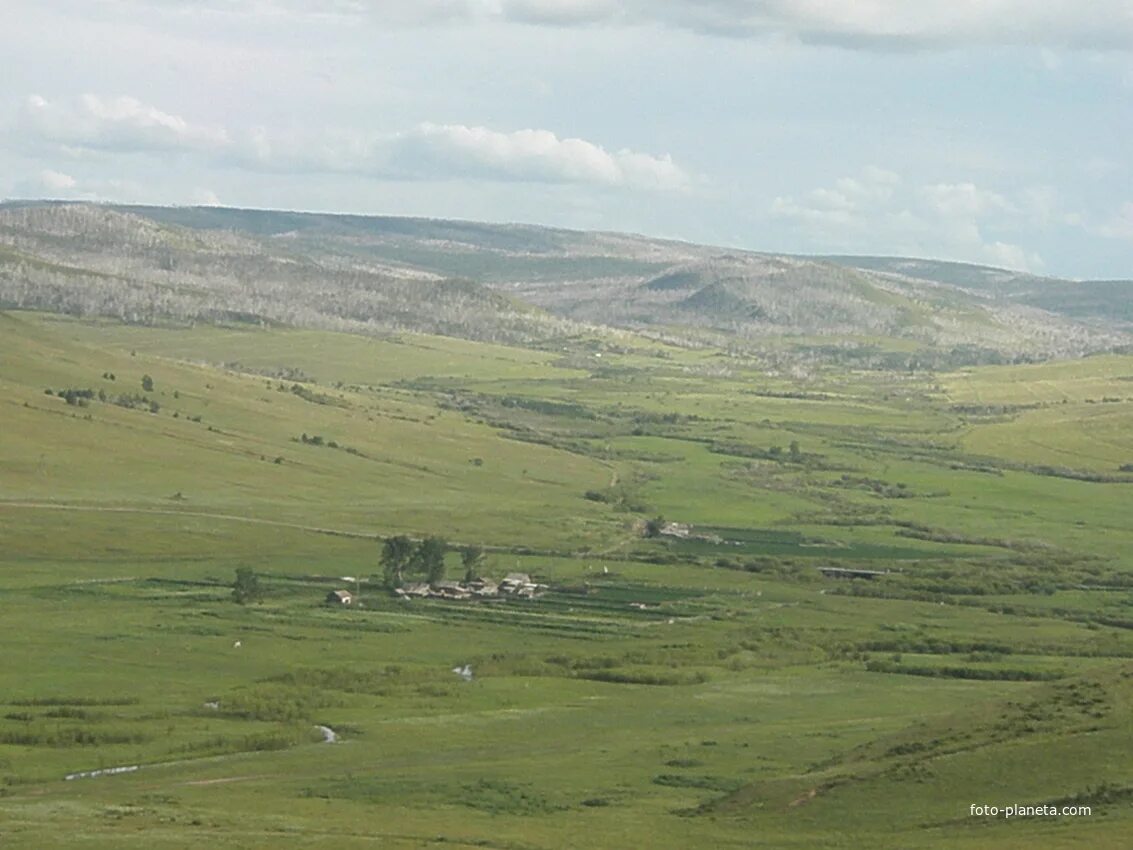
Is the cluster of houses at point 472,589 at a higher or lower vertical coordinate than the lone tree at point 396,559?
lower

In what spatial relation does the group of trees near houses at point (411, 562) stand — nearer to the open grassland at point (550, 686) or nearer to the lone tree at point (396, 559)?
the lone tree at point (396, 559)

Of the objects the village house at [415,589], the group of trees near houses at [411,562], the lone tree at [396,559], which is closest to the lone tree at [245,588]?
the village house at [415,589]

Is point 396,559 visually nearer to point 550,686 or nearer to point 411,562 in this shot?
point 411,562

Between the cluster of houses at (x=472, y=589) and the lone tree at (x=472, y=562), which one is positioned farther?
the lone tree at (x=472, y=562)

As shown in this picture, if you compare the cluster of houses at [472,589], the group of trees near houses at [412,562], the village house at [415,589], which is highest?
the group of trees near houses at [412,562]

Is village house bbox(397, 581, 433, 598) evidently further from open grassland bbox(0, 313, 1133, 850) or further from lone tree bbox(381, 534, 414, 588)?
open grassland bbox(0, 313, 1133, 850)

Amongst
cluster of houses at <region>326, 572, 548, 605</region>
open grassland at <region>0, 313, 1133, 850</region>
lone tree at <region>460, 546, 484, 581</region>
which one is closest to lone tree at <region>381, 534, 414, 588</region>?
cluster of houses at <region>326, 572, 548, 605</region>

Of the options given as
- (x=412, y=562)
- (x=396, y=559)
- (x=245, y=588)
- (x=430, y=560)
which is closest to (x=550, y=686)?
(x=245, y=588)

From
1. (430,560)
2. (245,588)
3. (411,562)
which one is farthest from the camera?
(411,562)
